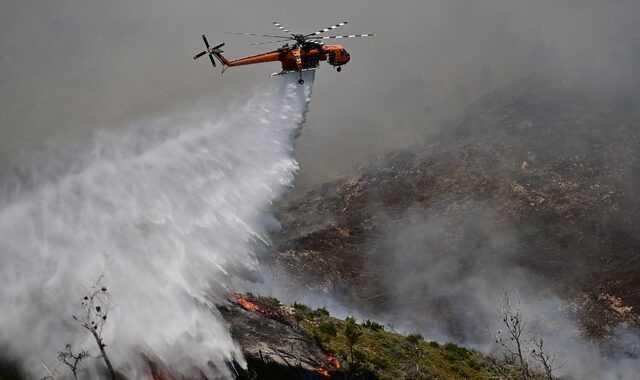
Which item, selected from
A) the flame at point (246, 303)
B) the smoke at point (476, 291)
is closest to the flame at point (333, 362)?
the flame at point (246, 303)

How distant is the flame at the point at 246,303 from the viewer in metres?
35.0

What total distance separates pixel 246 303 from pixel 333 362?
7.11 m

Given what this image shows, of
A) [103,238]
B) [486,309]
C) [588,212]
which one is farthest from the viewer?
[588,212]

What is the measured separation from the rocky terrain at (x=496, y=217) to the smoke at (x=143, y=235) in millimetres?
34450

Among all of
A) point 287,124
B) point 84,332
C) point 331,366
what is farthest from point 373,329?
point 84,332

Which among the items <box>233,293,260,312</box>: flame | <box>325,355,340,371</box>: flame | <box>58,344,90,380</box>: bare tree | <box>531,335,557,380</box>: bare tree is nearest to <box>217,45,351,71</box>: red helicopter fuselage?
<box>233,293,260,312</box>: flame

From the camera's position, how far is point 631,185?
78750mm

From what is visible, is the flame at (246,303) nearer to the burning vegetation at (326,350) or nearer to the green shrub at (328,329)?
the burning vegetation at (326,350)

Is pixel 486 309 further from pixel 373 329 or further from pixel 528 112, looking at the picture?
pixel 528 112

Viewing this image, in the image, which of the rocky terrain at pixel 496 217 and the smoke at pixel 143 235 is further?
the rocky terrain at pixel 496 217

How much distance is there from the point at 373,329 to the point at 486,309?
979 inches

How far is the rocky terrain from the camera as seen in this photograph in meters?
67.7

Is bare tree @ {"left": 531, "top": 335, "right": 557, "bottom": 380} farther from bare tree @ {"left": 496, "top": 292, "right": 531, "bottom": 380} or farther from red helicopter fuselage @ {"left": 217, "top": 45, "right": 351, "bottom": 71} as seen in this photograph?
red helicopter fuselage @ {"left": 217, "top": 45, "right": 351, "bottom": 71}

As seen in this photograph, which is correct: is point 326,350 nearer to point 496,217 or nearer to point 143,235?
point 143,235
